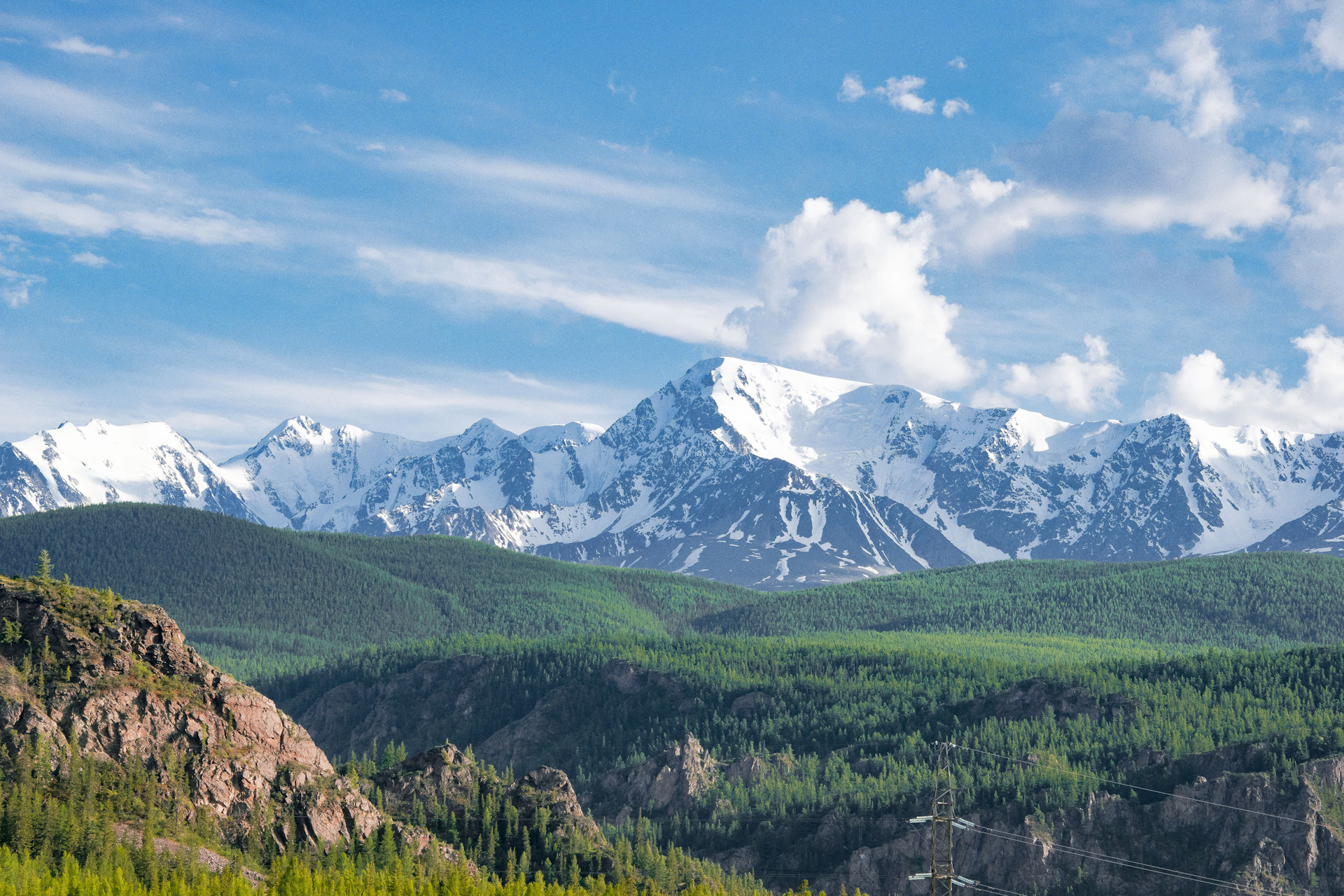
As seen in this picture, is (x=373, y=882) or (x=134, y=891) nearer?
(x=134, y=891)

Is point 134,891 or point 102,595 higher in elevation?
point 102,595

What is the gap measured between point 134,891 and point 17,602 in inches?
2020

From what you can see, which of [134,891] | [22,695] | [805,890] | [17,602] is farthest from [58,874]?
[805,890]

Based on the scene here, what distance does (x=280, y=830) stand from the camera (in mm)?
190125

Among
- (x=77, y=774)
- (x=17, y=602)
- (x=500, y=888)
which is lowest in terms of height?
(x=500, y=888)

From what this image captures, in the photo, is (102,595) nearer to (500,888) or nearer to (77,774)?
(77,774)

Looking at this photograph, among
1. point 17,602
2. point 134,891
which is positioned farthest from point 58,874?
point 17,602

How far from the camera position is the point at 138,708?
187m

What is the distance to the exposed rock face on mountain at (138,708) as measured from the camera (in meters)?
181

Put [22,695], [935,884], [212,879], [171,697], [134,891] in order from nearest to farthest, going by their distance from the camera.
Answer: [935,884] → [134,891] → [212,879] → [22,695] → [171,697]

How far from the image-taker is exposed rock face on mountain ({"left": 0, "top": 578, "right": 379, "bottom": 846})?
181 metres

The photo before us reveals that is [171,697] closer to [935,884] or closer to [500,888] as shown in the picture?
[500,888]

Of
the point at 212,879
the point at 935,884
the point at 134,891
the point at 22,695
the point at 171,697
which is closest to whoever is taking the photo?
the point at 935,884

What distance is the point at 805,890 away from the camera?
18212 centimetres
